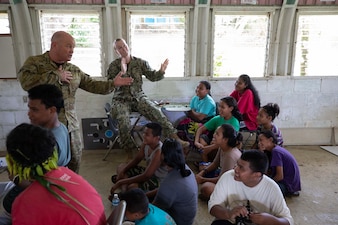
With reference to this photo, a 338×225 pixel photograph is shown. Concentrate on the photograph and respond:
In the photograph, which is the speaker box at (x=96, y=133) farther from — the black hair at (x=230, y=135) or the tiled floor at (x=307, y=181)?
the black hair at (x=230, y=135)

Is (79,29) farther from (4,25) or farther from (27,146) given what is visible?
(27,146)

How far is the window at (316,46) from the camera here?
4.37 metres

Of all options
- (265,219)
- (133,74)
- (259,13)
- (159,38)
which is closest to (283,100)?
(259,13)

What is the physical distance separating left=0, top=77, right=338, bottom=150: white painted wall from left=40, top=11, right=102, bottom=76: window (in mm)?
592

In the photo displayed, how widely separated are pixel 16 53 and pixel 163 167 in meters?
→ 2.95

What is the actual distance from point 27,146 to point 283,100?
425 centimetres

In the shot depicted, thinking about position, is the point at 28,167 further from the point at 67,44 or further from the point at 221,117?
the point at 221,117

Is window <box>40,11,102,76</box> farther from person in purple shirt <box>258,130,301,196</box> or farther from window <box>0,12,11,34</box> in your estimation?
person in purple shirt <box>258,130,301,196</box>

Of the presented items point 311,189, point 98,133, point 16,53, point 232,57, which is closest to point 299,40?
point 232,57

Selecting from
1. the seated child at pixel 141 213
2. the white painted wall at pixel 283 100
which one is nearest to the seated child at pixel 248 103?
the white painted wall at pixel 283 100

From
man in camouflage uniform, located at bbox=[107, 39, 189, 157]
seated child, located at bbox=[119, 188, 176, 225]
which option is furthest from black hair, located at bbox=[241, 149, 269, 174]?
man in camouflage uniform, located at bbox=[107, 39, 189, 157]

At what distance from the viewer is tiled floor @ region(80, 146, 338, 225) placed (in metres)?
2.57

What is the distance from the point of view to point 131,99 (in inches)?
142

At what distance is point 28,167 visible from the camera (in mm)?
1068
